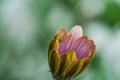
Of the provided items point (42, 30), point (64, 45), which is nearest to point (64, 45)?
point (64, 45)

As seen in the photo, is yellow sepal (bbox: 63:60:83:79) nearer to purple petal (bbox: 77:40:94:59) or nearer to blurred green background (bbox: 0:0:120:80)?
purple petal (bbox: 77:40:94:59)

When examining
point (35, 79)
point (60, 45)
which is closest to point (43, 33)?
point (35, 79)

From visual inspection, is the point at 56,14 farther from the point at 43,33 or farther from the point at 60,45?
the point at 60,45

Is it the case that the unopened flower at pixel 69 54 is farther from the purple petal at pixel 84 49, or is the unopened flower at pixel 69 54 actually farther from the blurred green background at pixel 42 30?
the blurred green background at pixel 42 30

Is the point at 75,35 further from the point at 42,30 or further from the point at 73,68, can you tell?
the point at 42,30

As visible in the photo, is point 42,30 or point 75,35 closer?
point 75,35

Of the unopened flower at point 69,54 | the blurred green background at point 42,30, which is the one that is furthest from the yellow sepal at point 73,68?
the blurred green background at point 42,30

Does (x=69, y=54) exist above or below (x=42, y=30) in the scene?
below
